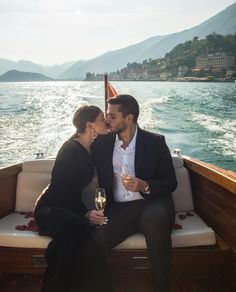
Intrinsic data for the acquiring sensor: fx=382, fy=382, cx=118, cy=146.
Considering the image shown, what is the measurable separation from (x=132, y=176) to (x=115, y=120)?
49cm

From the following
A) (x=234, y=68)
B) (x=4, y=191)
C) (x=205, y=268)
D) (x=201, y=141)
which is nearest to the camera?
(x=205, y=268)

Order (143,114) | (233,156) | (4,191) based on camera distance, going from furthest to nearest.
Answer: (143,114) < (233,156) < (4,191)

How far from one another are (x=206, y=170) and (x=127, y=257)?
0.92 metres

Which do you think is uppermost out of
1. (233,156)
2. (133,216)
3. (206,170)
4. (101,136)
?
(101,136)

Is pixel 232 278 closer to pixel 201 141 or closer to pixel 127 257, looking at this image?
pixel 127 257

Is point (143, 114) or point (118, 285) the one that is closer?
point (118, 285)

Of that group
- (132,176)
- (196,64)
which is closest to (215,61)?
(196,64)

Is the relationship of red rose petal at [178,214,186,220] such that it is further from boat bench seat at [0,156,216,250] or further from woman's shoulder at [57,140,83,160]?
woman's shoulder at [57,140,83,160]

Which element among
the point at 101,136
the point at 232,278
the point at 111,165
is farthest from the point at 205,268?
the point at 101,136

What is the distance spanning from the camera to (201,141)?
1055cm

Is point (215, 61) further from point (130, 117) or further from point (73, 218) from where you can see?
point (73, 218)

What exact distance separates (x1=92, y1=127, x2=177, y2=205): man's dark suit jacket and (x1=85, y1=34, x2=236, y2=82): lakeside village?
88.1 metres

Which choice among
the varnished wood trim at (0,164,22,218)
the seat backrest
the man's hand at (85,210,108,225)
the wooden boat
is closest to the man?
the man's hand at (85,210,108,225)

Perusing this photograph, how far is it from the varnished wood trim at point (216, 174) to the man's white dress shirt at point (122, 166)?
0.56m
